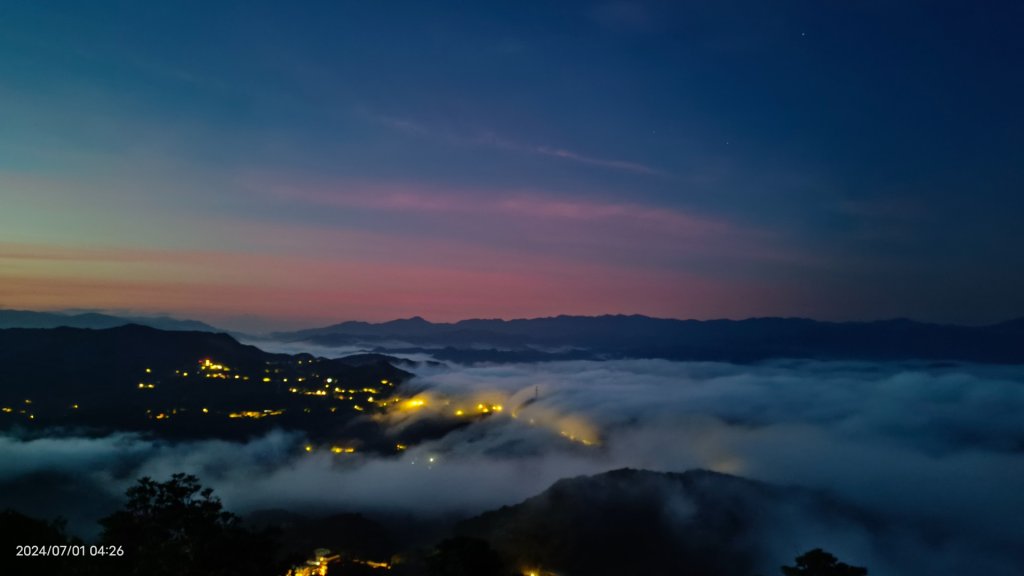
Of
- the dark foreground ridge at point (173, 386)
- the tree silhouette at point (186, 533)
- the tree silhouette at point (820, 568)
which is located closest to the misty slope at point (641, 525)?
the tree silhouette at point (820, 568)

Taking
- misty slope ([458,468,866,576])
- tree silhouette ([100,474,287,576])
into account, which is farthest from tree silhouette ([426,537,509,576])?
misty slope ([458,468,866,576])

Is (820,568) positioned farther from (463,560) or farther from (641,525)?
(641,525)

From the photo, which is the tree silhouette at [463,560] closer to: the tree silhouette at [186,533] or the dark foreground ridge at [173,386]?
the tree silhouette at [186,533]

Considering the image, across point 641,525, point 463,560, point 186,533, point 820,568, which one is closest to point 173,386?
point 641,525

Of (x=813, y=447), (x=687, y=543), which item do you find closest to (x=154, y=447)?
(x=687, y=543)

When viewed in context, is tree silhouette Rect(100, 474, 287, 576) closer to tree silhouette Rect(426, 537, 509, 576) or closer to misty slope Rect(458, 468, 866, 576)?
tree silhouette Rect(426, 537, 509, 576)
